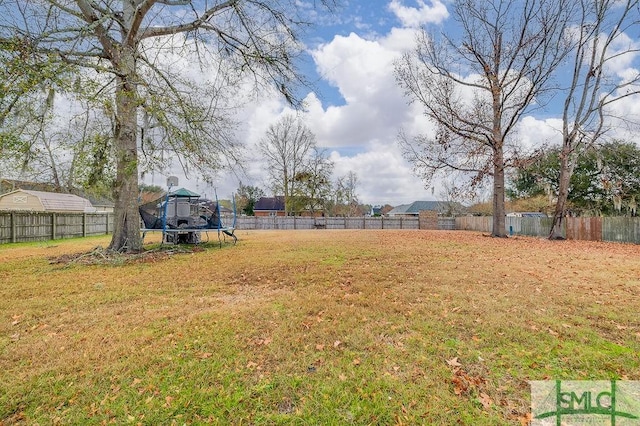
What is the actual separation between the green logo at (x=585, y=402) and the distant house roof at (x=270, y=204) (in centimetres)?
4407

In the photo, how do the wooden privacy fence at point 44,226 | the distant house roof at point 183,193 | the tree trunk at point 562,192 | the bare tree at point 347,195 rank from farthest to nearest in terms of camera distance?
the bare tree at point 347,195 → the tree trunk at point 562,192 → the wooden privacy fence at point 44,226 → the distant house roof at point 183,193

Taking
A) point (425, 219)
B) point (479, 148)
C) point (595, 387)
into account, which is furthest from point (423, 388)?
point (425, 219)

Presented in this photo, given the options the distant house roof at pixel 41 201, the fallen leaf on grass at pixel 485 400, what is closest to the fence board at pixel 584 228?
the fallen leaf on grass at pixel 485 400

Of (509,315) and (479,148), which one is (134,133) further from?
(479,148)

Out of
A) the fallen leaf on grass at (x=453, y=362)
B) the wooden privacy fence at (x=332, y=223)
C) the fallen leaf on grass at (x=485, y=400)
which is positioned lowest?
the fallen leaf on grass at (x=485, y=400)

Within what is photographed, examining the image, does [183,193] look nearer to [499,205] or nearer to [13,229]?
[13,229]

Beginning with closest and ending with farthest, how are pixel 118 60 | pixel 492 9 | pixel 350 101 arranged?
pixel 118 60, pixel 350 101, pixel 492 9

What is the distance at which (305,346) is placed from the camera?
111 inches

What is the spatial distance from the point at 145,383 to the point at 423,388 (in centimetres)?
195

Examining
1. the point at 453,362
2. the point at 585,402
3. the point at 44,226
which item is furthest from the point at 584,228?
the point at 44,226

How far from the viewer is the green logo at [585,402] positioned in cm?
191

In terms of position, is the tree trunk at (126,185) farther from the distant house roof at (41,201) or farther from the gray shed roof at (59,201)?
the gray shed roof at (59,201)

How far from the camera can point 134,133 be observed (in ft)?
26.6

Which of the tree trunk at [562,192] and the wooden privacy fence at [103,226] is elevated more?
the tree trunk at [562,192]
